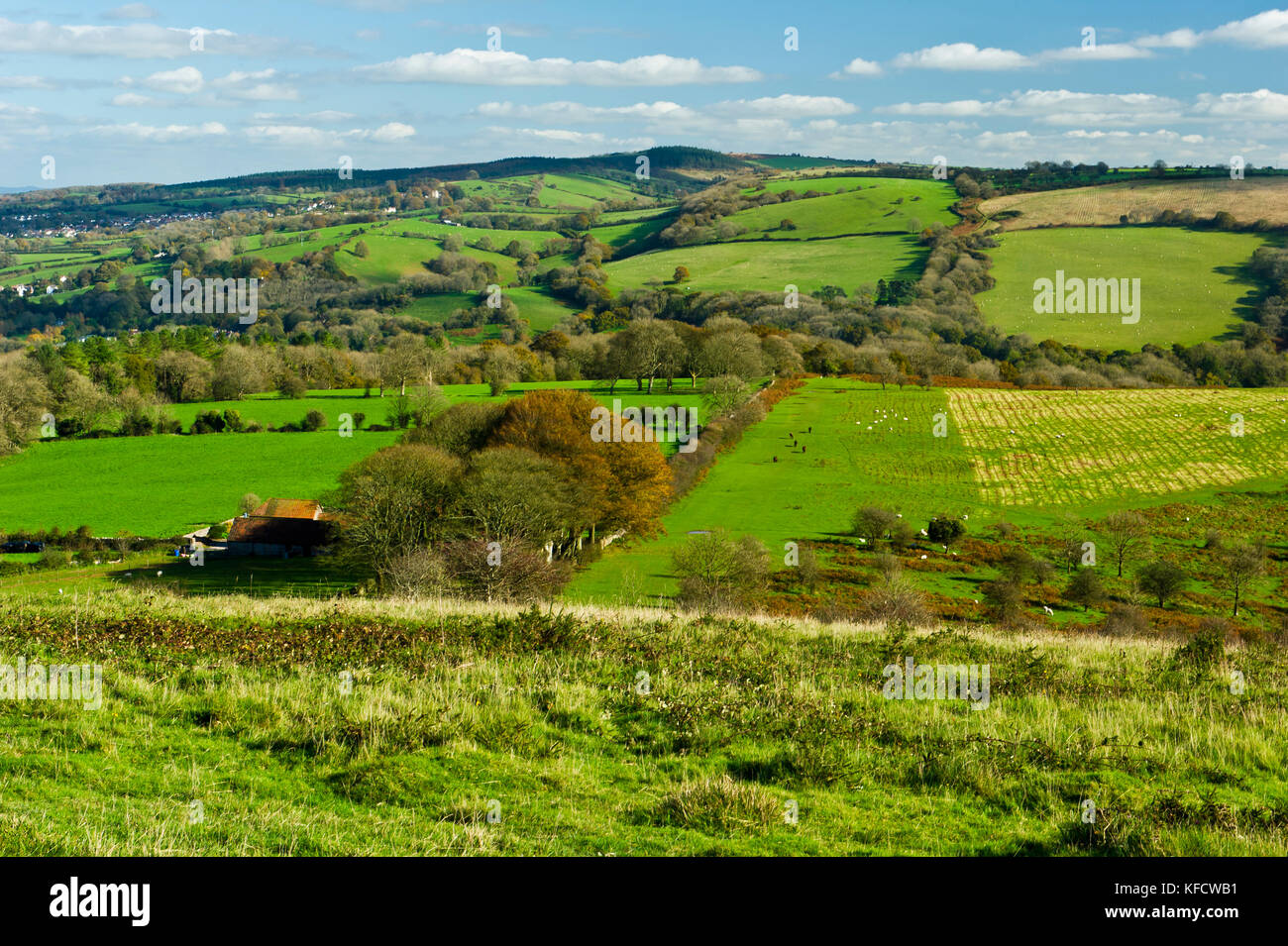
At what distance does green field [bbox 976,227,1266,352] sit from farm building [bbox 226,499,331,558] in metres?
126

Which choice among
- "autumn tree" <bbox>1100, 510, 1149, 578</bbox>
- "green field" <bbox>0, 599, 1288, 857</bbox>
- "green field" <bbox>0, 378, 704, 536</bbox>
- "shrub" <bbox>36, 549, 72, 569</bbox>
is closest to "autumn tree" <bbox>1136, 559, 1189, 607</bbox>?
"autumn tree" <bbox>1100, 510, 1149, 578</bbox>

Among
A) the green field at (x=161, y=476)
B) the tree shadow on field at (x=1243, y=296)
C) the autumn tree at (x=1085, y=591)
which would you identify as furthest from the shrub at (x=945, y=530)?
the tree shadow on field at (x=1243, y=296)

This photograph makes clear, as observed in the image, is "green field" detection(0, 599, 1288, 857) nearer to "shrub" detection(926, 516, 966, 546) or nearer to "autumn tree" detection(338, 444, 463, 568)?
"autumn tree" detection(338, 444, 463, 568)

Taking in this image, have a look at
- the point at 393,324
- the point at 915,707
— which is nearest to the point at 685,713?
the point at 915,707

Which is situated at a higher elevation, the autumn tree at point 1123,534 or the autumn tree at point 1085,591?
the autumn tree at point 1123,534

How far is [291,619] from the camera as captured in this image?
15805 mm

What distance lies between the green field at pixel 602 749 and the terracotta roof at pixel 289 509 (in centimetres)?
5470

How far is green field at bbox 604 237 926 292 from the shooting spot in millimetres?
177500

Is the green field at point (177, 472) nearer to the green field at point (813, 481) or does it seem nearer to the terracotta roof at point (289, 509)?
the terracotta roof at point (289, 509)

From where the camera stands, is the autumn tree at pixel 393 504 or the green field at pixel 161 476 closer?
the autumn tree at pixel 393 504

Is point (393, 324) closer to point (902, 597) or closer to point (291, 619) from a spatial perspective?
point (902, 597)

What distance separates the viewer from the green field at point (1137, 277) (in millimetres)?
145000
